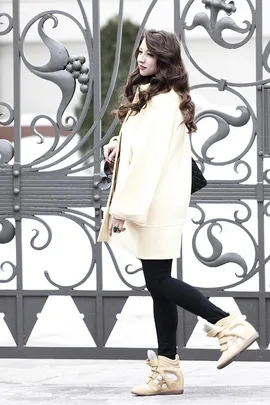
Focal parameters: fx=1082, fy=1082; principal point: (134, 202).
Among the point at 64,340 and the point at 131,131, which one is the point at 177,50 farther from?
the point at 64,340

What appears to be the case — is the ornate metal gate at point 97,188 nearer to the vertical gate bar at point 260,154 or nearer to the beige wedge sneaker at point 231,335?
the vertical gate bar at point 260,154

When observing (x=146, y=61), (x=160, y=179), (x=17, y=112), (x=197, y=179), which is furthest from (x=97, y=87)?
(x=160, y=179)

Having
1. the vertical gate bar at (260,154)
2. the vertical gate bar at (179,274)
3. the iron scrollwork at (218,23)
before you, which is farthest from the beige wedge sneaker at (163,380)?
the iron scrollwork at (218,23)

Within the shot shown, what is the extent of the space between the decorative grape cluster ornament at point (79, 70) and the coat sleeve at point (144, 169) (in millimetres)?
967

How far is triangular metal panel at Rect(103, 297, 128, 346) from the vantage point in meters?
5.66

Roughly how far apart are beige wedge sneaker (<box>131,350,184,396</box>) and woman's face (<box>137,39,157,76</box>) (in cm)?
128

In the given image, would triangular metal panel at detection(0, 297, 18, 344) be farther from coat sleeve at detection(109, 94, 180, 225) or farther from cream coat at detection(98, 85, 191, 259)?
coat sleeve at detection(109, 94, 180, 225)

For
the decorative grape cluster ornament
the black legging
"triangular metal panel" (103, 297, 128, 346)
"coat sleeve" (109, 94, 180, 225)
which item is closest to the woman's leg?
the black legging

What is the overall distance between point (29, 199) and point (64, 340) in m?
1.45

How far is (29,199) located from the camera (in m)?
5.68

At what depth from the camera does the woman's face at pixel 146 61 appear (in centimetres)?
481

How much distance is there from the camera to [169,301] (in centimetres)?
490

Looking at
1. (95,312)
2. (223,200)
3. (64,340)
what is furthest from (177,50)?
(64,340)

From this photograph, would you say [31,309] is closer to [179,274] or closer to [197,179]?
[179,274]
